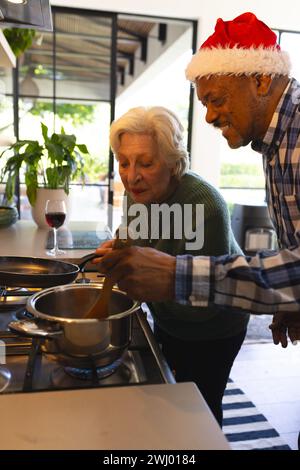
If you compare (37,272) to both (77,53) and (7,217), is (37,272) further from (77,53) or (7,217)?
(77,53)

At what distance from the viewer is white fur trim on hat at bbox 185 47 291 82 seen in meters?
0.96

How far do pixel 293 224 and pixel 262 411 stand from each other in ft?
4.92

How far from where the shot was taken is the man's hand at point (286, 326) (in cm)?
112

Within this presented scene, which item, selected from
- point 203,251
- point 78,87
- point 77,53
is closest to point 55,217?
point 203,251

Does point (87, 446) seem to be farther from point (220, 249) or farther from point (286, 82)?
point (286, 82)

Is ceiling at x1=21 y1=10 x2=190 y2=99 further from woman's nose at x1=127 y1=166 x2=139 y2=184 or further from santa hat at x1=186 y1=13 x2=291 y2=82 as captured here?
santa hat at x1=186 y1=13 x2=291 y2=82

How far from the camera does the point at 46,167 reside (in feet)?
7.28

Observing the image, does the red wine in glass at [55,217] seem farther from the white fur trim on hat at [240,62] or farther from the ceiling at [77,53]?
the ceiling at [77,53]

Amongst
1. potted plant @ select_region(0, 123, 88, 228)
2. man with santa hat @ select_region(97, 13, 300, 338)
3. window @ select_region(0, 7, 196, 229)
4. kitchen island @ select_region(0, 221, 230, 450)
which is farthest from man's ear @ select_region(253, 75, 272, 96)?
window @ select_region(0, 7, 196, 229)

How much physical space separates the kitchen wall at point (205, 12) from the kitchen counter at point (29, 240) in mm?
1891

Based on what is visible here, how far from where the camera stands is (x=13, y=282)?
90cm

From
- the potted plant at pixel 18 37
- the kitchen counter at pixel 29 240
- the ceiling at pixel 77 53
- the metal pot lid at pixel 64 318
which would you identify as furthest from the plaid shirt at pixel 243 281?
the ceiling at pixel 77 53

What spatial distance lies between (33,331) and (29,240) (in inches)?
51.1
